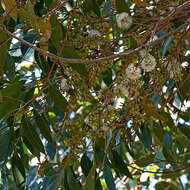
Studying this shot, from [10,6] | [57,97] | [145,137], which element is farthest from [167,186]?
[10,6]

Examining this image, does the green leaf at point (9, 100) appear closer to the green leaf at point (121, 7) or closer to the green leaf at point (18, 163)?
A: the green leaf at point (18, 163)

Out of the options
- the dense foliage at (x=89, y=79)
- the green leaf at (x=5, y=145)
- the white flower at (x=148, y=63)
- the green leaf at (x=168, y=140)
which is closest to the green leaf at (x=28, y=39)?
the dense foliage at (x=89, y=79)

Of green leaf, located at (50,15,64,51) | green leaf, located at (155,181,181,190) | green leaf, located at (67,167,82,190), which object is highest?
green leaf, located at (50,15,64,51)

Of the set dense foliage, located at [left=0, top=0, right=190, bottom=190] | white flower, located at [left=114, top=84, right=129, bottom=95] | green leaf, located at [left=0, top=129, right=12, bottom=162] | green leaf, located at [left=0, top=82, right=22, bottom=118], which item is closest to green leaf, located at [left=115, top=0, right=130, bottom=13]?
dense foliage, located at [left=0, top=0, right=190, bottom=190]

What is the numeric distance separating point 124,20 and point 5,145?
470 mm

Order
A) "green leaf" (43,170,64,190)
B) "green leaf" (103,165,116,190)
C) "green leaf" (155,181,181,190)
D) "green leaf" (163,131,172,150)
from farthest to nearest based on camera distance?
"green leaf" (155,181,181,190) < "green leaf" (163,131,172,150) < "green leaf" (103,165,116,190) < "green leaf" (43,170,64,190)

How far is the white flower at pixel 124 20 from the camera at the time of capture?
1630 millimetres

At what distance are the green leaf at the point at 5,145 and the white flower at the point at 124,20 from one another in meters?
0.42

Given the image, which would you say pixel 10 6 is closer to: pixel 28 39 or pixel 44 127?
pixel 28 39

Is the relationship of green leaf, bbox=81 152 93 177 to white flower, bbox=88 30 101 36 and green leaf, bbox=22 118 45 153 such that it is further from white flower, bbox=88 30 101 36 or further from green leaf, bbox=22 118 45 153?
white flower, bbox=88 30 101 36

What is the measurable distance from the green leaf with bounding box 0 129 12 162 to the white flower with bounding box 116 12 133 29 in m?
0.42

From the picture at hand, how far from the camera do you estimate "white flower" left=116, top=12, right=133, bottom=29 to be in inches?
64.2

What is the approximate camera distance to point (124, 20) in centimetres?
164

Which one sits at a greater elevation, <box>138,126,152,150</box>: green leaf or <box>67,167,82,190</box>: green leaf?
<box>138,126,152,150</box>: green leaf
